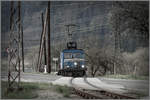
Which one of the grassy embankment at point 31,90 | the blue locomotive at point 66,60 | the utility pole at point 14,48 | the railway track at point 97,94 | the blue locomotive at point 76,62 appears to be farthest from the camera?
the blue locomotive at point 76,62

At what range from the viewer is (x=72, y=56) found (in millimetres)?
12188

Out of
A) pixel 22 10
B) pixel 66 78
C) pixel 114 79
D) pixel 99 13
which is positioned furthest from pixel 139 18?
pixel 22 10

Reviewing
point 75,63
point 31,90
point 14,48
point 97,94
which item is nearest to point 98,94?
point 97,94

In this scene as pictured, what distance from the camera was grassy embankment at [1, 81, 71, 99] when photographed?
859cm

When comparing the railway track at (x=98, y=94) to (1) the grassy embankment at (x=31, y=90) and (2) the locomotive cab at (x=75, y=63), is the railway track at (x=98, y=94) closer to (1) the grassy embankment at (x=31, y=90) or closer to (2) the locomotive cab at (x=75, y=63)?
(1) the grassy embankment at (x=31, y=90)

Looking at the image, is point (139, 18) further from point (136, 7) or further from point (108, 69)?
point (108, 69)

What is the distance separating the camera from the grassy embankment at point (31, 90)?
8.59 meters

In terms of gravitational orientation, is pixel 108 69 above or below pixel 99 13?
below

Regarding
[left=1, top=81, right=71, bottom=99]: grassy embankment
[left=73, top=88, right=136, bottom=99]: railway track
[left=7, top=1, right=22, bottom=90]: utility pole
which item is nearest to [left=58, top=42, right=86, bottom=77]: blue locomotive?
[left=1, top=81, right=71, bottom=99]: grassy embankment

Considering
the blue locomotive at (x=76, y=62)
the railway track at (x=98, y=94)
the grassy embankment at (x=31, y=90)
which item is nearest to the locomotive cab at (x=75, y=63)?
the blue locomotive at (x=76, y=62)

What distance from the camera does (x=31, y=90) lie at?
28.9ft

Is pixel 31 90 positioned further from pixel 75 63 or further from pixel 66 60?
pixel 75 63

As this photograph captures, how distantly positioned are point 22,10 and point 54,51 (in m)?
1.56

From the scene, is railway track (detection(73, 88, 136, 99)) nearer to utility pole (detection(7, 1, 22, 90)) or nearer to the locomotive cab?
the locomotive cab
